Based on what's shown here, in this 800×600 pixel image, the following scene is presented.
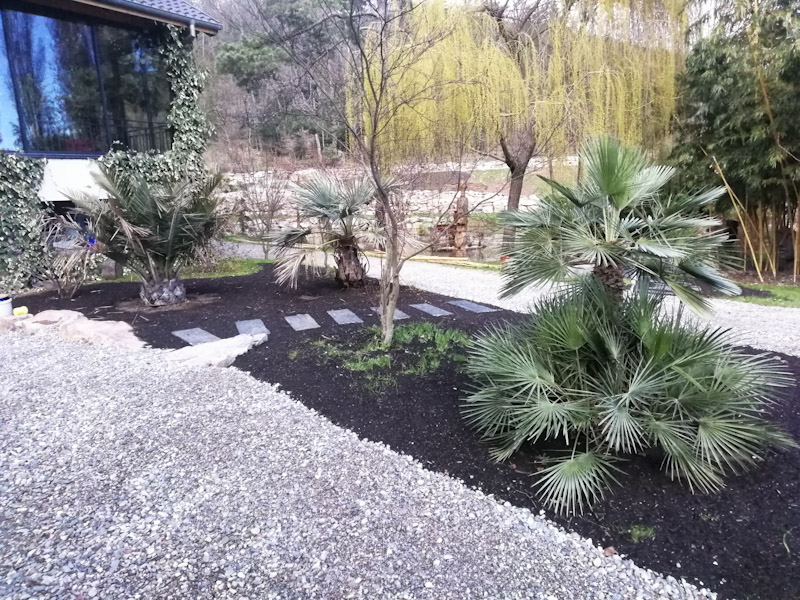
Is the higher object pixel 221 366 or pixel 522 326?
pixel 522 326

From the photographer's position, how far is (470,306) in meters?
6.23

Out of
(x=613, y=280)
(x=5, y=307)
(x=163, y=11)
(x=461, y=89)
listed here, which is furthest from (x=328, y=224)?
(x=163, y=11)

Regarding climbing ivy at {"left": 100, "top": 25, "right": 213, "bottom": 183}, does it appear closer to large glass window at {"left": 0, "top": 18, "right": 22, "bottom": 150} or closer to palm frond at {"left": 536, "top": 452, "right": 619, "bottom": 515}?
large glass window at {"left": 0, "top": 18, "right": 22, "bottom": 150}

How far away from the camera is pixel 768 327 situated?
5684mm

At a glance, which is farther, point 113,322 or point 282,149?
point 282,149

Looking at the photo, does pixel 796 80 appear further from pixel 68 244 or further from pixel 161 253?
pixel 68 244

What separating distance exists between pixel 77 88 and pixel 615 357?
10244 mm

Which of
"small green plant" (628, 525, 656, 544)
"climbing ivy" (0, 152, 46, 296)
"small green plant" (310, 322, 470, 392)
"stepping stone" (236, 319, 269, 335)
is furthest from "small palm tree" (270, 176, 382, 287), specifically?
"small green plant" (628, 525, 656, 544)

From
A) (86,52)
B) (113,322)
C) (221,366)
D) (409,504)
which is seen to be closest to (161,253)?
(113,322)

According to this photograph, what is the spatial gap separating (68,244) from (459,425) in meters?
7.10

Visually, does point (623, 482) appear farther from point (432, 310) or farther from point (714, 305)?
point (714, 305)

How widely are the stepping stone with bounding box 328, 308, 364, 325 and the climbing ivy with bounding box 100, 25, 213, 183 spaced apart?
16.7 ft

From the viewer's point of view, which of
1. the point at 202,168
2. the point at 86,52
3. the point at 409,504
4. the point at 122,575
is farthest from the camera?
the point at 202,168

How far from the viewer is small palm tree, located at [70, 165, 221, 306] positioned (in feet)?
18.9
